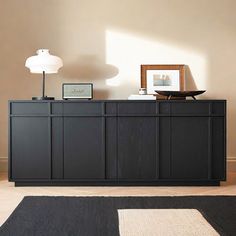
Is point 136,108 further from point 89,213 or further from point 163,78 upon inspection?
point 89,213

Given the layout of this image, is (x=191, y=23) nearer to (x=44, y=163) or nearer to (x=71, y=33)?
(x=71, y=33)

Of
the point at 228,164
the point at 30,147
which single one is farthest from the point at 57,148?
the point at 228,164

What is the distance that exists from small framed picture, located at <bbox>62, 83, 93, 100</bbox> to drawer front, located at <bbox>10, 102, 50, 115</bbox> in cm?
42

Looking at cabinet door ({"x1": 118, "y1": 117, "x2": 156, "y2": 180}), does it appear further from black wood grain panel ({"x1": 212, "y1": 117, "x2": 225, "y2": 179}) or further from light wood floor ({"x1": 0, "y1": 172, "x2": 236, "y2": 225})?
black wood grain panel ({"x1": 212, "y1": 117, "x2": 225, "y2": 179})

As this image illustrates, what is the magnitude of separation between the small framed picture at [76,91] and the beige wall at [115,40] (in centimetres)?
25

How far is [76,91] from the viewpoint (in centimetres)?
414

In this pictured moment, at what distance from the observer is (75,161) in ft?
12.3

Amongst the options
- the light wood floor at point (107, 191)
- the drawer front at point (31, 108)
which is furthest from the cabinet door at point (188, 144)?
the drawer front at point (31, 108)

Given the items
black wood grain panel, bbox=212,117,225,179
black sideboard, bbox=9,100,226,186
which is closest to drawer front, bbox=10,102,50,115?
black sideboard, bbox=9,100,226,186

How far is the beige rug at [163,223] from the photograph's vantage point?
7.72 ft

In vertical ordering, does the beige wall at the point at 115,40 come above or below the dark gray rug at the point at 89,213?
above

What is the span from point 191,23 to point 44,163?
6.67 ft

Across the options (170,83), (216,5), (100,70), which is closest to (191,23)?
(216,5)

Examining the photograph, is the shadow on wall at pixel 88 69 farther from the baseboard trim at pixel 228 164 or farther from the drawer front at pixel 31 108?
the baseboard trim at pixel 228 164
